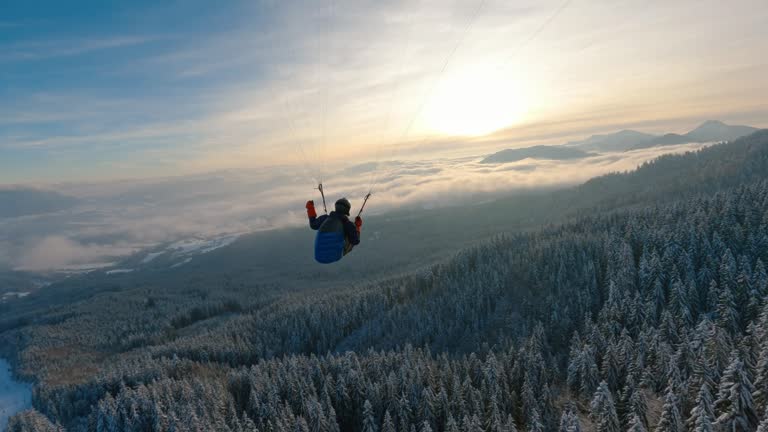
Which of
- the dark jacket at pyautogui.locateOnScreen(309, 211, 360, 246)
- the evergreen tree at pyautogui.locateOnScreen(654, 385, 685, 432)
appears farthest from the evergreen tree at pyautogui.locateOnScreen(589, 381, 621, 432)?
the dark jacket at pyautogui.locateOnScreen(309, 211, 360, 246)

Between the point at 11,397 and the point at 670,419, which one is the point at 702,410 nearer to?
the point at 670,419

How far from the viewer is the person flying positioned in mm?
29328

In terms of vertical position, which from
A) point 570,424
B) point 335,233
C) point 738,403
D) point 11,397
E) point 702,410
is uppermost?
point 335,233

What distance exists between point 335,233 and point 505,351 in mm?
90778

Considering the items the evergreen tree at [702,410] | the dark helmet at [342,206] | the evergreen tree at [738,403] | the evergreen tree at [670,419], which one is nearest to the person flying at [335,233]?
the dark helmet at [342,206]

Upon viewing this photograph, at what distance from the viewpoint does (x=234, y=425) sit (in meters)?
65.9

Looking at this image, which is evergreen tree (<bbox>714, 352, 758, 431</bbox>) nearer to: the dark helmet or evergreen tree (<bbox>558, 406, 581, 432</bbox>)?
evergreen tree (<bbox>558, 406, 581, 432</bbox>)

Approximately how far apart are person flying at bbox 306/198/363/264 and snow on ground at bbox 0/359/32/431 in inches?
5965

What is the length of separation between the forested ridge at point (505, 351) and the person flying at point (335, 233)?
34478 mm

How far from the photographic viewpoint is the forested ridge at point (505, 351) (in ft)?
181

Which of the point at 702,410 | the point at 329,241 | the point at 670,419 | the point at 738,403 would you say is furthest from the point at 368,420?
the point at 738,403

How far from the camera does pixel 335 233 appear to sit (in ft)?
96.4

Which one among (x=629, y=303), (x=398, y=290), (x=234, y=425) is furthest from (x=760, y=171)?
(x=234, y=425)

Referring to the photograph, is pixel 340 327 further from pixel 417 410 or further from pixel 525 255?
pixel 417 410
